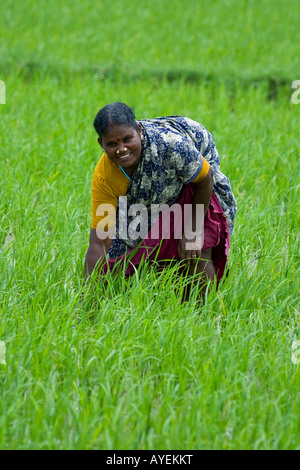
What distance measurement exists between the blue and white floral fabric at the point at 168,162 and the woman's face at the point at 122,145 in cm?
9

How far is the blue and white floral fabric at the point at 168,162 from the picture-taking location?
7.92 feet

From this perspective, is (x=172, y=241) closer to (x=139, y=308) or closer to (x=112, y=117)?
(x=139, y=308)

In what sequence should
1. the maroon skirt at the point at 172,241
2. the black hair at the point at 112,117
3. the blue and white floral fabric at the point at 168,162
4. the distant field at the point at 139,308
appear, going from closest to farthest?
the distant field at the point at 139,308 < the black hair at the point at 112,117 < the blue and white floral fabric at the point at 168,162 < the maroon skirt at the point at 172,241

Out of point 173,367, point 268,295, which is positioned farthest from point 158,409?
point 268,295

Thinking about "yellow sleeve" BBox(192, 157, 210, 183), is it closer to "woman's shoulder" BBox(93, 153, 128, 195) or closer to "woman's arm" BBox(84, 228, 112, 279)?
"woman's shoulder" BBox(93, 153, 128, 195)

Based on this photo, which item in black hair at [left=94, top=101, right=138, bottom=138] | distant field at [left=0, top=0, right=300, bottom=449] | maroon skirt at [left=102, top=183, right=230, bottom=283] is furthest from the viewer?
maroon skirt at [left=102, top=183, right=230, bottom=283]

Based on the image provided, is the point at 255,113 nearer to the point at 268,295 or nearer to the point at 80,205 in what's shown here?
the point at 80,205

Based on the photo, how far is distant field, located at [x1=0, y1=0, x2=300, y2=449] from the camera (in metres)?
1.80

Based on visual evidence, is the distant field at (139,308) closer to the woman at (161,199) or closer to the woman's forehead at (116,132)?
the woman at (161,199)

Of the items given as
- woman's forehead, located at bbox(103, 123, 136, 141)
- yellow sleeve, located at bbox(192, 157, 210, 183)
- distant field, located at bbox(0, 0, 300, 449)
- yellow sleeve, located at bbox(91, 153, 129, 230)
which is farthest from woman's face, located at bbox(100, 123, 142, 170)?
distant field, located at bbox(0, 0, 300, 449)

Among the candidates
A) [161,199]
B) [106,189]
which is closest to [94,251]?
[106,189]

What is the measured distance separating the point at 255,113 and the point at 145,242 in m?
3.21

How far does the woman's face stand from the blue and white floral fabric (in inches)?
3.5

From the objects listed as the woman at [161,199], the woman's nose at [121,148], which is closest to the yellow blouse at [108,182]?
the woman at [161,199]
